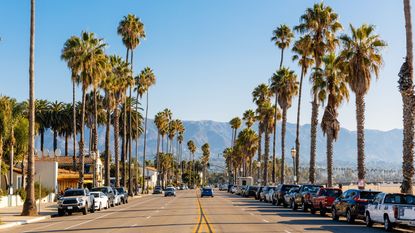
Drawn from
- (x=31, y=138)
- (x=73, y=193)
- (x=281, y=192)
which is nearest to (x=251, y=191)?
(x=281, y=192)

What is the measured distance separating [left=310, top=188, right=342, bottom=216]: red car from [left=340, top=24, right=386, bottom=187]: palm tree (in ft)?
21.6

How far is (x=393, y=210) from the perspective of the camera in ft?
78.5

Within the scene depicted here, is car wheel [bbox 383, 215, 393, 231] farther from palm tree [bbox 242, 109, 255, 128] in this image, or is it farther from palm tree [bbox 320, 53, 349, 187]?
palm tree [bbox 242, 109, 255, 128]

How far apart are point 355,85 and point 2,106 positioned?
2943cm

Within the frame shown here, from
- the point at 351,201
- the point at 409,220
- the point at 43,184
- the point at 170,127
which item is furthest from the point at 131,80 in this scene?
the point at 170,127

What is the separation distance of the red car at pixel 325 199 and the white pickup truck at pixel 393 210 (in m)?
8.94

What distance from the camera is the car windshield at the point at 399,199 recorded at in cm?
2425

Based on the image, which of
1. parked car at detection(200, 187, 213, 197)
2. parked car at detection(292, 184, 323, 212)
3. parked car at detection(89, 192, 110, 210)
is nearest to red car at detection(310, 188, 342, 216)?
parked car at detection(292, 184, 323, 212)

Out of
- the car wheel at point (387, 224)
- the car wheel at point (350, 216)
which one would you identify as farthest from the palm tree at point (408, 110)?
the car wheel at point (387, 224)

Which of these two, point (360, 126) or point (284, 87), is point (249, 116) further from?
point (360, 126)

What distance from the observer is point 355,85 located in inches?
1709

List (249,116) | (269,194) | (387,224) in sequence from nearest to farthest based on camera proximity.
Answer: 1. (387,224)
2. (269,194)
3. (249,116)

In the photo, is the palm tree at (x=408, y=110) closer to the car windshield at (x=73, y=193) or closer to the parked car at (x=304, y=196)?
the parked car at (x=304, y=196)

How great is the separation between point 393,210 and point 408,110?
10170mm
